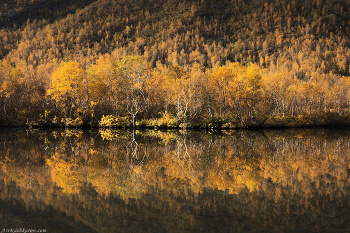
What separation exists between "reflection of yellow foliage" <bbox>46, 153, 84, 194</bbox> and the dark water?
0.04 m

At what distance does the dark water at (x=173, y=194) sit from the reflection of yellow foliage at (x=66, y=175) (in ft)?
0.12

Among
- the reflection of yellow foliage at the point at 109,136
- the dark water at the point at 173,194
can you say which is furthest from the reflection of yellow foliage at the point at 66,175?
the reflection of yellow foliage at the point at 109,136

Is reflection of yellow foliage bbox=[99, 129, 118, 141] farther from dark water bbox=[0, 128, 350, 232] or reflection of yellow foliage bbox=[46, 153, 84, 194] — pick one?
reflection of yellow foliage bbox=[46, 153, 84, 194]

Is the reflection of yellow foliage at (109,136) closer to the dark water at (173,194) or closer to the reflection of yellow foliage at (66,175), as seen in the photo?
the dark water at (173,194)

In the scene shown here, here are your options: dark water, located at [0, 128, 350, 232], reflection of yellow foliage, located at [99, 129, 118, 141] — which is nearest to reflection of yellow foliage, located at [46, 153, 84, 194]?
dark water, located at [0, 128, 350, 232]

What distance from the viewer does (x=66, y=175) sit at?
37.9ft

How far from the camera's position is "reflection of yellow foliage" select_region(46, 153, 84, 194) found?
32.4 feet

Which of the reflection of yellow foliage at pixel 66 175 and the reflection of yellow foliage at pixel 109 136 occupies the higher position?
the reflection of yellow foliage at pixel 109 136

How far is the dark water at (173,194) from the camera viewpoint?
267 inches

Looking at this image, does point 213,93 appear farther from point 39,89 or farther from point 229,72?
point 39,89

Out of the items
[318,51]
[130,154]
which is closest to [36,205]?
[130,154]

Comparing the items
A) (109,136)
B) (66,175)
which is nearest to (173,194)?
(66,175)

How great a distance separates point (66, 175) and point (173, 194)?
16.1 ft

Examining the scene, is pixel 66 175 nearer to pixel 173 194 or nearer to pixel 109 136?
pixel 173 194
